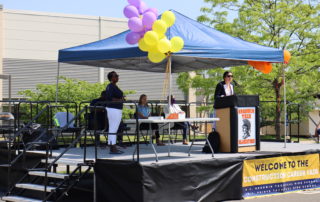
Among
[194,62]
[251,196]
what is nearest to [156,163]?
[251,196]

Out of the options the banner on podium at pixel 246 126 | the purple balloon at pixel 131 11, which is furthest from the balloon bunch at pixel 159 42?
the banner on podium at pixel 246 126

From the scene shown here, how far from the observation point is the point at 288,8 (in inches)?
949

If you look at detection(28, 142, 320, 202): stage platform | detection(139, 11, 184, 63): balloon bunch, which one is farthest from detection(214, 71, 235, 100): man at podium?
detection(139, 11, 184, 63): balloon bunch

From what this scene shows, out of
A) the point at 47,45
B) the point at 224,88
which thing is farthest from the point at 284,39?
the point at 47,45

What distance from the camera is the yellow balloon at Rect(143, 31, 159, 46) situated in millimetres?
8570

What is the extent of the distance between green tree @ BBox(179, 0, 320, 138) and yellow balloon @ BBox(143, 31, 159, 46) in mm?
14600

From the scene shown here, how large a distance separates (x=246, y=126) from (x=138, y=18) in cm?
305

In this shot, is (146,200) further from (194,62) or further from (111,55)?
(194,62)

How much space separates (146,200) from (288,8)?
18744mm

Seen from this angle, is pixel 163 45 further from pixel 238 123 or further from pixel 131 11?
pixel 238 123

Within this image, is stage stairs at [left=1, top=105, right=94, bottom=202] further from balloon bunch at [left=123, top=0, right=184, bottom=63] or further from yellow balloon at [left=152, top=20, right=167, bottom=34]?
yellow balloon at [left=152, top=20, right=167, bottom=34]

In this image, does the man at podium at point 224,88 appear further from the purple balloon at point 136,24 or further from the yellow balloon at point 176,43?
the purple balloon at point 136,24

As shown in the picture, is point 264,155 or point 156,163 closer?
point 156,163

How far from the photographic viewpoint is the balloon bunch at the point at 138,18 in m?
8.88
